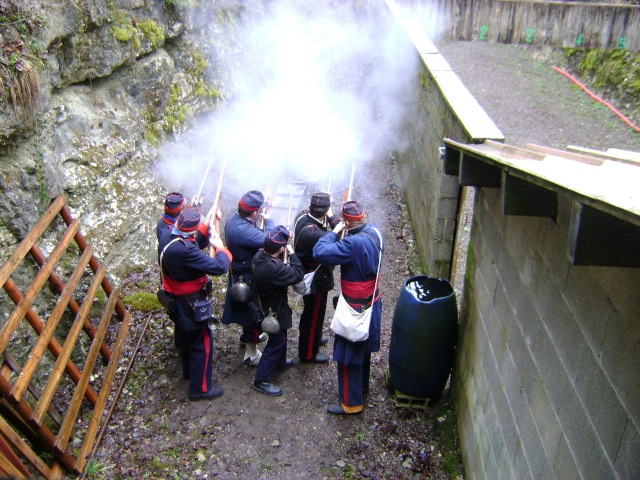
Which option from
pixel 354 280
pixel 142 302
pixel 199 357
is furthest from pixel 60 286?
pixel 354 280

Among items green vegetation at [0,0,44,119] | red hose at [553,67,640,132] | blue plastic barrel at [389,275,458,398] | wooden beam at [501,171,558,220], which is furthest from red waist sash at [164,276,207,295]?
red hose at [553,67,640,132]

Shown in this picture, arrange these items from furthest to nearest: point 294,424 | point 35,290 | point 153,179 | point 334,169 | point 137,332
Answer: point 334,169, point 153,179, point 137,332, point 294,424, point 35,290

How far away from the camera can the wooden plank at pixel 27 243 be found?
360 cm

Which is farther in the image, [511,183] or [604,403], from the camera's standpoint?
[511,183]

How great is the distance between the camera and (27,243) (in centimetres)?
388

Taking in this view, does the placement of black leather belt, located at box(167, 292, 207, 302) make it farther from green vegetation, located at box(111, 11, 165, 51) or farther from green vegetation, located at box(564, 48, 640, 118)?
green vegetation, located at box(564, 48, 640, 118)

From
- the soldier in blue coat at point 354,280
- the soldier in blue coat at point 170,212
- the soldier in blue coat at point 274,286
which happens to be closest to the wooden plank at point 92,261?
the soldier in blue coat at point 170,212

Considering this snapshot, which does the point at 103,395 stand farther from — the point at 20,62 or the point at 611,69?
the point at 611,69

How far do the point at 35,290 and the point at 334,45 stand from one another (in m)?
11.5

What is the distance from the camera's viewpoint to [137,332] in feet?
17.7

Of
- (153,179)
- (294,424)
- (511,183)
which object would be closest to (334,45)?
(153,179)

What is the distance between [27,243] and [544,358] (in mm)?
3487

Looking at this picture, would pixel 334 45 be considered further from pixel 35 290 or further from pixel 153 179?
pixel 35 290

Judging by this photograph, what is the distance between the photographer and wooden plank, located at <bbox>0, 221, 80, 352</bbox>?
11.3 ft
